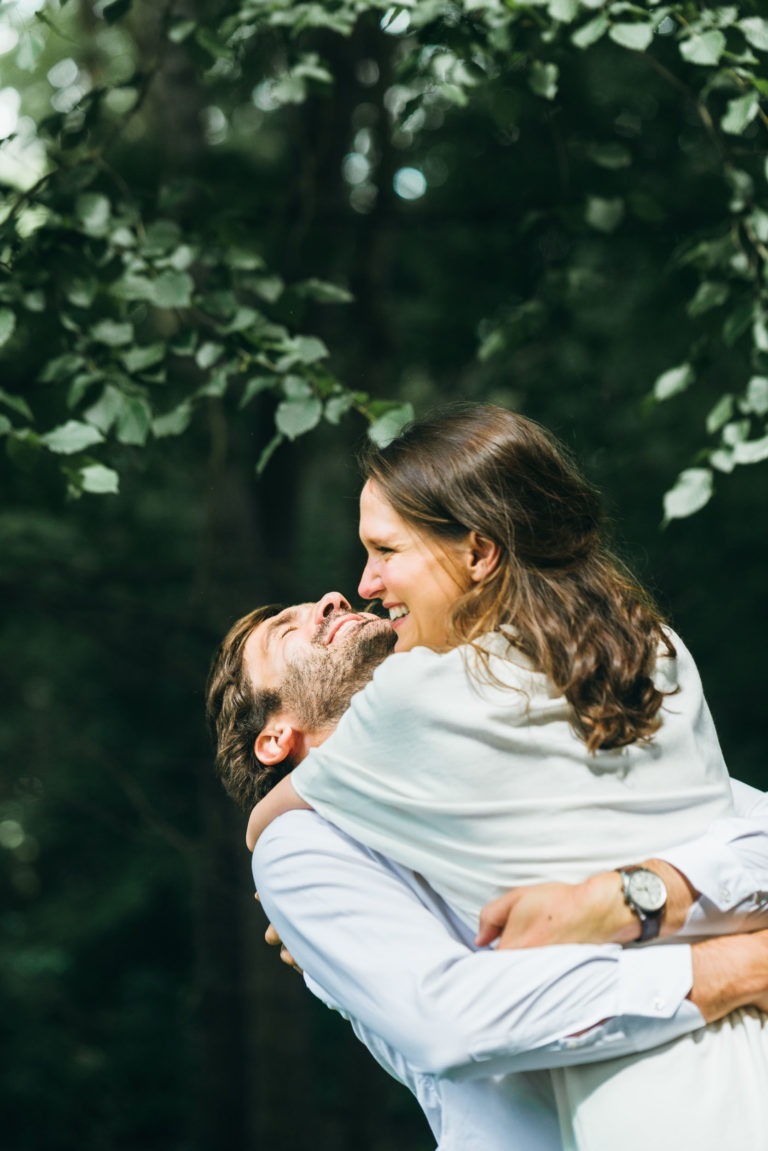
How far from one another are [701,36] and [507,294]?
2.70 metres

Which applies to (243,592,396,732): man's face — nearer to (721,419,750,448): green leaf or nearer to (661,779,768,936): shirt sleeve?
(661,779,768,936): shirt sleeve

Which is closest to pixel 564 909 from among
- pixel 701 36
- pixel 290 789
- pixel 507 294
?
pixel 290 789

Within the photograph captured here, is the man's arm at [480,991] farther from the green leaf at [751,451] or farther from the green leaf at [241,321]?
the green leaf at [241,321]

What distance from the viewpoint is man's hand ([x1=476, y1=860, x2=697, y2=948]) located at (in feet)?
5.50

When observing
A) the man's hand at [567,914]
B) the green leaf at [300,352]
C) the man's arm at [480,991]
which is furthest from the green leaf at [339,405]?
the man's hand at [567,914]

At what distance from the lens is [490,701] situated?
1.77m

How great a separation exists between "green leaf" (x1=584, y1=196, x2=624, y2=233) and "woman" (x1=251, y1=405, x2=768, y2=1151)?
1.42m

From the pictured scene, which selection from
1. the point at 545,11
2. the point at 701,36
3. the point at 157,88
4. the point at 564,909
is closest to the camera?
the point at 564,909

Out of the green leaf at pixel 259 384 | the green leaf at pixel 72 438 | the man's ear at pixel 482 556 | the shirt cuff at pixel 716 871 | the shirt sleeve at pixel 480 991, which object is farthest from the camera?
the green leaf at pixel 259 384

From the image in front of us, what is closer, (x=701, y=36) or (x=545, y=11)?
(x=701, y=36)

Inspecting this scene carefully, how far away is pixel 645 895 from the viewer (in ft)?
5.57

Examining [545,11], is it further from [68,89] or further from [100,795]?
[100,795]

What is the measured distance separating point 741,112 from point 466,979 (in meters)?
1.94

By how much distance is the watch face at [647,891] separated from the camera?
169 centimetres
